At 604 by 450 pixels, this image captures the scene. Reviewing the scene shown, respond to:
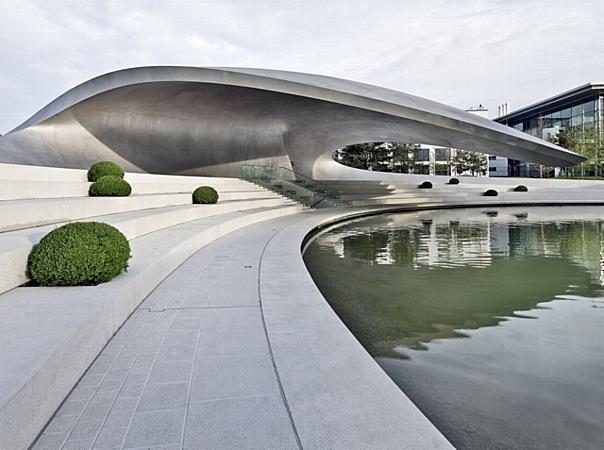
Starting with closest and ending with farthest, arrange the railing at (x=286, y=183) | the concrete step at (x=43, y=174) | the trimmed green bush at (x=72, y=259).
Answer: the trimmed green bush at (x=72, y=259)
the concrete step at (x=43, y=174)
the railing at (x=286, y=183)

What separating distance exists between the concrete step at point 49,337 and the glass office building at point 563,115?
43831 millimetres

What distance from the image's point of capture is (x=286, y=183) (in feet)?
66.1

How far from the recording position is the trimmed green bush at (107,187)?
7598 mm

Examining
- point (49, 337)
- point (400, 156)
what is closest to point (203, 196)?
point (49, 337)

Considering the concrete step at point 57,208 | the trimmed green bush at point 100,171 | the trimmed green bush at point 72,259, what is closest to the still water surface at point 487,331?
the trimmed green bush at point 72,259

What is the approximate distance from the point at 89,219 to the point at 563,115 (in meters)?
50.1

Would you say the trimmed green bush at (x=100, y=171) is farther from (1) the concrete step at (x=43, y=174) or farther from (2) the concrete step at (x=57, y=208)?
(2) the concrete step at (x=57, y=208)

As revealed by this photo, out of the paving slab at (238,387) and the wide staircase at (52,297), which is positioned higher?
the wide staircase at (52,297)

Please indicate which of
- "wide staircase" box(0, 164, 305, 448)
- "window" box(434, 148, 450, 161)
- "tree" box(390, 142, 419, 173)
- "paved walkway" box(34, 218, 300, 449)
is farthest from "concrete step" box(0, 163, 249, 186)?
"window" box(434, 148, 450, 161)

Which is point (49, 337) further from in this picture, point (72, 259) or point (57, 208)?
point (57, 208)

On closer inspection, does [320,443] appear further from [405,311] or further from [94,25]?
[94,25]

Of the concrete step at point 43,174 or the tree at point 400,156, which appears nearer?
the concrete step at point 43,174

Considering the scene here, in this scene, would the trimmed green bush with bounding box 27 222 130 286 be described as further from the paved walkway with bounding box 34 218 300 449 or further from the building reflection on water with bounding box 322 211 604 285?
the building reflection on water with bounding box 322 211 604 285

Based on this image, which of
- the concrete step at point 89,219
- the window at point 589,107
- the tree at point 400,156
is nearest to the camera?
the concrete step at point 89,219
